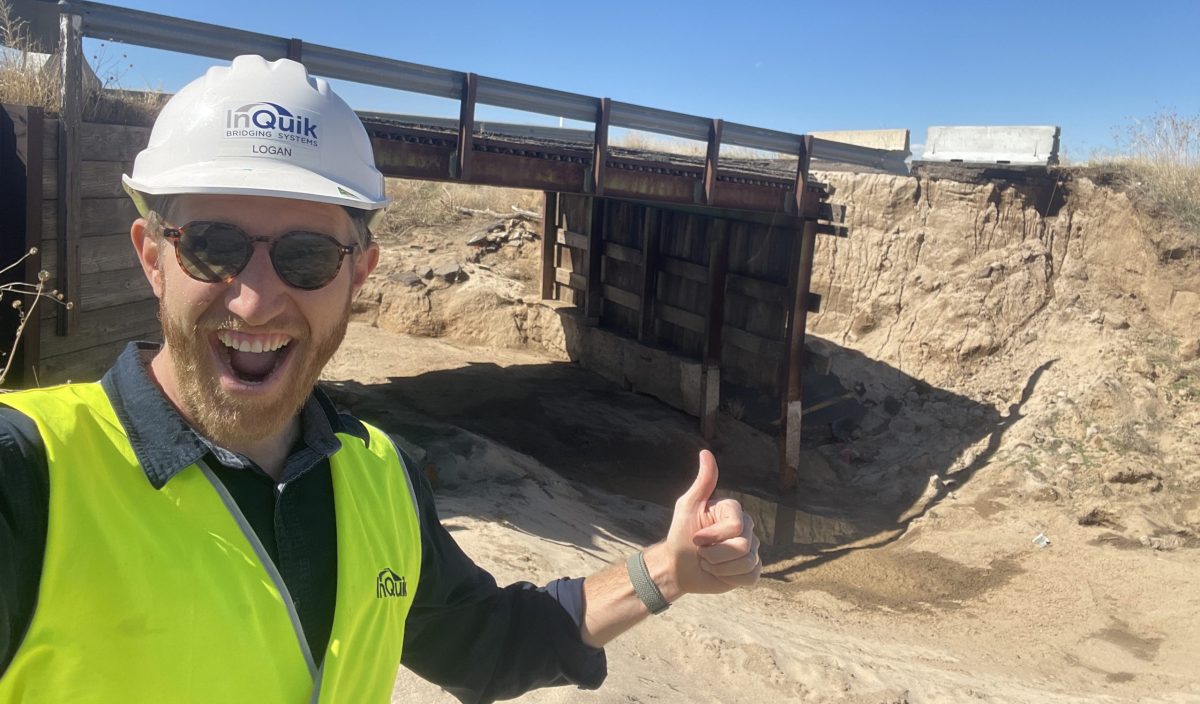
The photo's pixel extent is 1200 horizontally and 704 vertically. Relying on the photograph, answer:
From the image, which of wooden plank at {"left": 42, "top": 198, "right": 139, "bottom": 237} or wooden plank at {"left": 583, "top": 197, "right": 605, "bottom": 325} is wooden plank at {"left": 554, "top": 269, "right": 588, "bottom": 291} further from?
wooden plank at {"left": 42, "top": 198, "right": 139, "bottom": 237}

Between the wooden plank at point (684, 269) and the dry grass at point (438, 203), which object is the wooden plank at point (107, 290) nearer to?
the wooden plank at point (684, 269)

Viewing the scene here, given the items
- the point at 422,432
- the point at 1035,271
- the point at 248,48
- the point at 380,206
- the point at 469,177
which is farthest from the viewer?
the point at 1035,271

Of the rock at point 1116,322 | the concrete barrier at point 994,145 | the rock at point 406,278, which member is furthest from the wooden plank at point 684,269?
the rock at point 1116,322

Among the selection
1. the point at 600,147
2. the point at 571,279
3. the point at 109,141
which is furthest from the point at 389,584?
the point at 571,279

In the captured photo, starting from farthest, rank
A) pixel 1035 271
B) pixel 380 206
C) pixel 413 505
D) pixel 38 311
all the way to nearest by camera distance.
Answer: pixel 1035 271 < pixel 38 311 < pixel 413 505 < pixel 380 206

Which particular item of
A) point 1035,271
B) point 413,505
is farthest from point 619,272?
point 413,505

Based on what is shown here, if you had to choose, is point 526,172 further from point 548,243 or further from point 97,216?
point 548,243

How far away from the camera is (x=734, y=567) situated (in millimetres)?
1898

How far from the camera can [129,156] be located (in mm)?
6324

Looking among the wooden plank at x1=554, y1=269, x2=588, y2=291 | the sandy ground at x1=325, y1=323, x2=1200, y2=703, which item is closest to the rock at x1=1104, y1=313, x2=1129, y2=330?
the sandy ground at x1=325, y1=323, x2=1200, y2=703

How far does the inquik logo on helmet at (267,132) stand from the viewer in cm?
161

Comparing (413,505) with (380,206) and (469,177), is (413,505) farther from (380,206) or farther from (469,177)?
(469,177)

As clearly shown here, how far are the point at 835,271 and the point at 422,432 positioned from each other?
8982 millimetres

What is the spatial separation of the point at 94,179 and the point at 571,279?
389 inches
